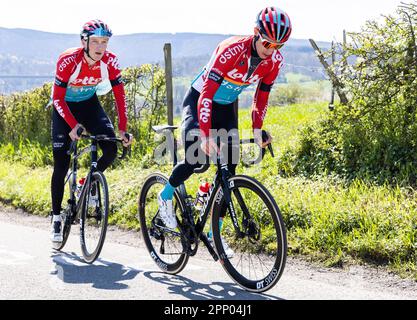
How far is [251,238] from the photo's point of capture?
17.6 ft

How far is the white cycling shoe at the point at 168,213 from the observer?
5.70 meters

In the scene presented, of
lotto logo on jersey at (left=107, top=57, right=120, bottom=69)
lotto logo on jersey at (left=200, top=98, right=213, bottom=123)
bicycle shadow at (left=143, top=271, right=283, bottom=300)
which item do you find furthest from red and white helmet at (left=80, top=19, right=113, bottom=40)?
bicycle shadow at (left=143, top=271, right=283, bottom=300)

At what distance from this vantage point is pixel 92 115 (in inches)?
271

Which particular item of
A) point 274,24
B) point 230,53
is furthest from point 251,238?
point 274,24

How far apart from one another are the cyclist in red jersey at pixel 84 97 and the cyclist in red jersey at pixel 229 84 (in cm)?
104

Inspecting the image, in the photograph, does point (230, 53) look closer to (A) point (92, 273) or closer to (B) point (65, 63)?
(B) point (65, 63)

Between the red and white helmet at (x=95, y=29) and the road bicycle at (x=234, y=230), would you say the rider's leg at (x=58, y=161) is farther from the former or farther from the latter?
the road bicycle at (x=234, y=230)

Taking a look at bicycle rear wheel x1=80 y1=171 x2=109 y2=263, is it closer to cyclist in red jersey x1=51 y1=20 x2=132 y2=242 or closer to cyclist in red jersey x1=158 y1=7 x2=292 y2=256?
cyclist in red jersey x1=51 y1=20 x2=132 y2=242

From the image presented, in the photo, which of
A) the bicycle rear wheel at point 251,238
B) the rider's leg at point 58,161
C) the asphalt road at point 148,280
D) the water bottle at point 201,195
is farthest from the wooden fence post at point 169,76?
the bicycle rear wheel at point 251,238

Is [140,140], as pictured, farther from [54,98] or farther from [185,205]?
[185,205]

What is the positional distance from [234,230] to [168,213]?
0.62 m

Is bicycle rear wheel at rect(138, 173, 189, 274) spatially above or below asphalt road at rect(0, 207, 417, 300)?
above

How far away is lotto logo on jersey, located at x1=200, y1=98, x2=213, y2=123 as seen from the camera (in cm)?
511

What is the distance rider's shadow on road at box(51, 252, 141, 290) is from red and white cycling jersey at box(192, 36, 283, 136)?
161 cm
